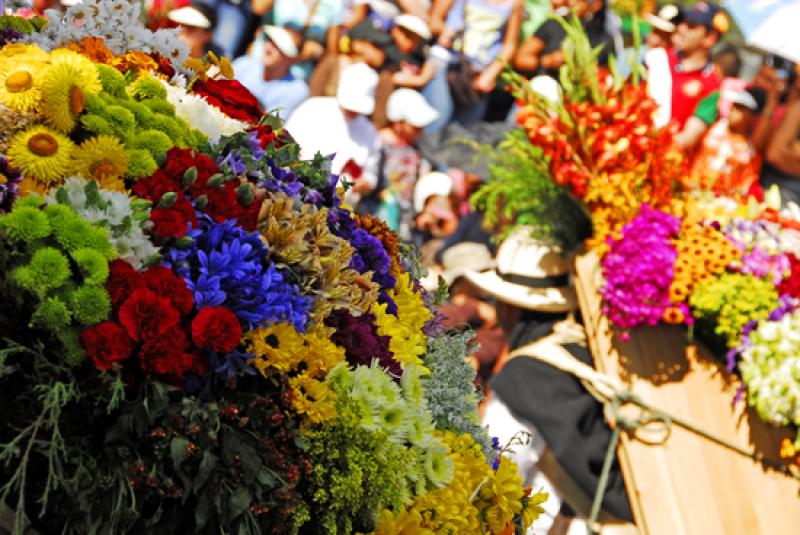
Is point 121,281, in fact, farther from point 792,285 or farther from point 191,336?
point 792,285

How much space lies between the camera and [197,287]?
167cm

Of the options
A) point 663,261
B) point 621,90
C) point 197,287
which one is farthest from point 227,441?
point 621,90

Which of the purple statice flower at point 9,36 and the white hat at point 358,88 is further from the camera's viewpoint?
the white hat at point 358,88

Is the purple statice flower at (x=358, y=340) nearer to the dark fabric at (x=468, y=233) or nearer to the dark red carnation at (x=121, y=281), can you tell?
the dark red carnation at (x=121, y=281)

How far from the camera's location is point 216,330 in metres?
1.60

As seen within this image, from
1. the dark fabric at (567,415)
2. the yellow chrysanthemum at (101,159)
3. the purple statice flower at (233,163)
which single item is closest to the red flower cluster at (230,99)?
the purple statice flower at (233,163)

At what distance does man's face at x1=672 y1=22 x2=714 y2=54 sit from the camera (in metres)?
6.70

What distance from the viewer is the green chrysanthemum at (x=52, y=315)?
146cm

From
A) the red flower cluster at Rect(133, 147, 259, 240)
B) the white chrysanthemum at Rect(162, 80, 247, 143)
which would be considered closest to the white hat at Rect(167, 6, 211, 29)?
the white chrysanthemum at Rect(162, 80, 247, 143)

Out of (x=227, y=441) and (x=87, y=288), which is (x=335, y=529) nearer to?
(x=227, y=441)

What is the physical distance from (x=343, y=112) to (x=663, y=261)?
3059 millimetres

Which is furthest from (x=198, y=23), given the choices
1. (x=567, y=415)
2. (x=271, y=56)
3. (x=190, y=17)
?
(x=567, y=415)

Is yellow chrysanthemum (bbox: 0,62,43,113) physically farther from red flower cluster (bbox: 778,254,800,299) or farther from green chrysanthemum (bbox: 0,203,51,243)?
red flower cluster (bbox: 778,254,800,299)

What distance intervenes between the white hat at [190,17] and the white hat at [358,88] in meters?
0.93
